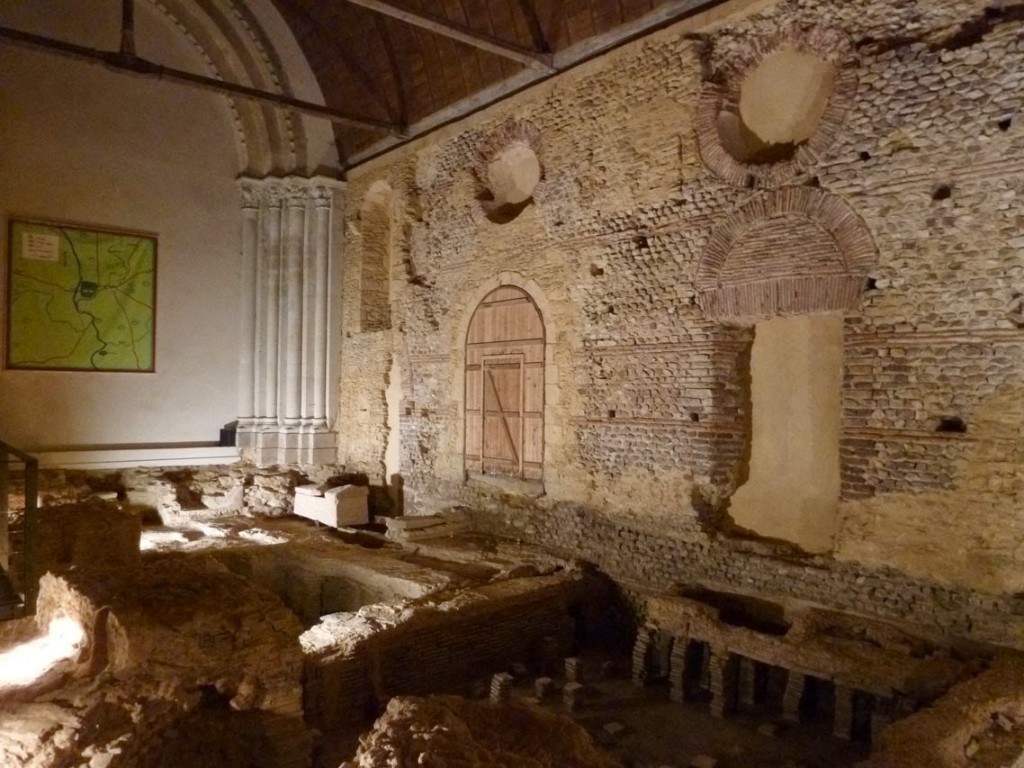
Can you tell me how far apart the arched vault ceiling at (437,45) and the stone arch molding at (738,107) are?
0.71 m

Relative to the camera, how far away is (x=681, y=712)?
5781 mm

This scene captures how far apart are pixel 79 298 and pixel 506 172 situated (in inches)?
240

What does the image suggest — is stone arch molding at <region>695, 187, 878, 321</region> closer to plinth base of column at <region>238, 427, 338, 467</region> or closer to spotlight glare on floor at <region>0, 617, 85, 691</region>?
spotlight glare on floor at <region>0, 617, 85, 691</region>

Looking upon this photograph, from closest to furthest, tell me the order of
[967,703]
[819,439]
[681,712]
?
[967,703] → [681,712] → [819,439]

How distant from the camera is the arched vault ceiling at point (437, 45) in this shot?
743 centimetres

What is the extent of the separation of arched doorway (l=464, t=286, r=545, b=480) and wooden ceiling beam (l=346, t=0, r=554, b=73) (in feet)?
8.03

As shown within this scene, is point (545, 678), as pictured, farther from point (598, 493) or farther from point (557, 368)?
point (557, 368)

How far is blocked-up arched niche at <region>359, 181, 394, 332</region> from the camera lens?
1134 cm

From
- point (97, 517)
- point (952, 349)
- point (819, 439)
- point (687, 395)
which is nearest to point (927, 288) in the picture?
point (952, 349)

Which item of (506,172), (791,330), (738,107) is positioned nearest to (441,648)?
(791,330)

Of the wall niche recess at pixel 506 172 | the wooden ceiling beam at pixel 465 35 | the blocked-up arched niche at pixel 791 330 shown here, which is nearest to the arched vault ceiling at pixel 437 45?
the wooden ceiling beam at pixel 465 35

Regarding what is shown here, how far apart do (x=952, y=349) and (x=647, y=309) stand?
2637mm

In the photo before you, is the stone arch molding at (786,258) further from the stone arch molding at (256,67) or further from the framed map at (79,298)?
the framed map at (79,298)

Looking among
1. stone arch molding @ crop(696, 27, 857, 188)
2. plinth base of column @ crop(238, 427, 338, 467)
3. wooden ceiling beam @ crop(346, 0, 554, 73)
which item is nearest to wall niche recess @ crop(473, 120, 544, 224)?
wooden ceiling beam @ crop(346, 0, 554, 73)
